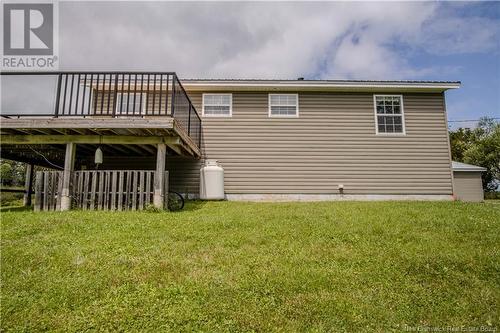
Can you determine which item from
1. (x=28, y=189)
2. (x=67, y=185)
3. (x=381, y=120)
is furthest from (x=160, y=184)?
(x=381, y=120)

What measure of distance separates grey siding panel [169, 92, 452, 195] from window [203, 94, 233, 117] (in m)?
0.20

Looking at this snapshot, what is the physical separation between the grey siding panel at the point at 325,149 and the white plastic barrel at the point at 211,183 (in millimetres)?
708

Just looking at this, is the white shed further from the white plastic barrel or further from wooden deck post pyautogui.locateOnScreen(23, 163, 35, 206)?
wooden deck post pyautogui.locateOnScreen(23, 163, 35, 206)

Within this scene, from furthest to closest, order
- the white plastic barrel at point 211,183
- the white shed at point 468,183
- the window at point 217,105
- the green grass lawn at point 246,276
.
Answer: the white shed at point 468,183 < the window at point 217,105 < the white plastic barrel at point 211,183 < the green grass lawn at point 246,276

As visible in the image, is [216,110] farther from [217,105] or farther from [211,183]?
[211,183]

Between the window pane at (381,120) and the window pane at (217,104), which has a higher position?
the window pane at (217,104)

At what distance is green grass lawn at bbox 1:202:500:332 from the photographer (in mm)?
2350

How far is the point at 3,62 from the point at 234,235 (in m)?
7.85

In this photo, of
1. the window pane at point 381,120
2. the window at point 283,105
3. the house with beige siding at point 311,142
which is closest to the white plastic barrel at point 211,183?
the house with beige siding at point 311,142

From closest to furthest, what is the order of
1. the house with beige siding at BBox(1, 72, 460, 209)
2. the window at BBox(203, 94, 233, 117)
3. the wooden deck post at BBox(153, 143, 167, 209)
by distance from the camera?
the wooden deck post at BBox(153, 143, 167, 209) → the house with beige siding at BBox(1, 72, 460, 209) → the window at BBox(203, 94, 233, 117)

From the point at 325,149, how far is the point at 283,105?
2.41 metres

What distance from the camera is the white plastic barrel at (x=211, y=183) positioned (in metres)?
9.70

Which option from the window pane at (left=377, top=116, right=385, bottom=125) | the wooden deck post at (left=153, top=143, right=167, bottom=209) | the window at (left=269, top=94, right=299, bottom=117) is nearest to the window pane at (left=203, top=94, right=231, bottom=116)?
the window at (left=269, top=94, right=299, bottom=117)

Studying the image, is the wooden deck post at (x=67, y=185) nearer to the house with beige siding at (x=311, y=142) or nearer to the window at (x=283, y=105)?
the house with beige siding at (x=311, y=142)
